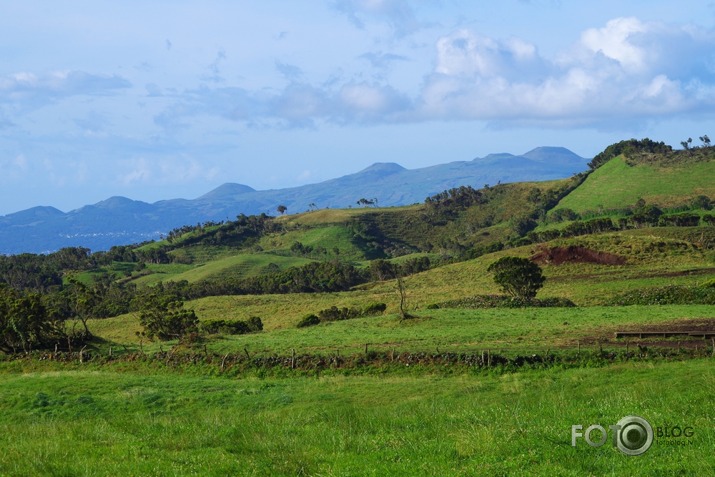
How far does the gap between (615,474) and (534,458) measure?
4.35ft

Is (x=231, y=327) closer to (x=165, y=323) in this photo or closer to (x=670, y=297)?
(x=165, y=323)

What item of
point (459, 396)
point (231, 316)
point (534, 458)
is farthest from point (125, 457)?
point (231, 316)

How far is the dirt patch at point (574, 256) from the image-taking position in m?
91.6

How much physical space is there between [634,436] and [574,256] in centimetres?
8559

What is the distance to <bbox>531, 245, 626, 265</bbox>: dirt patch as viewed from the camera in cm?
9156

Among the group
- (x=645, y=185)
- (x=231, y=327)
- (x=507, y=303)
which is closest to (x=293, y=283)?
(x=231, y=327)

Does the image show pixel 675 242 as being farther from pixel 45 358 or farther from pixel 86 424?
pixel 86 424

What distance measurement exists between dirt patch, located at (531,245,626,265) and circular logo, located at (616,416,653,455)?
272 feet

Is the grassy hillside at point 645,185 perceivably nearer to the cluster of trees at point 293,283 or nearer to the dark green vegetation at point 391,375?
the dark green vegetation at point 391,375

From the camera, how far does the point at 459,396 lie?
2397 centimetres

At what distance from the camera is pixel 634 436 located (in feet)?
39.9

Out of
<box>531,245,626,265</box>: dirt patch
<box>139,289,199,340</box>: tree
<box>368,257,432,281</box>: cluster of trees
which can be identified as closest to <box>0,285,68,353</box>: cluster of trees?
<box>139,289,199,340</box>: tree

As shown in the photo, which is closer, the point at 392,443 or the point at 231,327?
the point at 392,443

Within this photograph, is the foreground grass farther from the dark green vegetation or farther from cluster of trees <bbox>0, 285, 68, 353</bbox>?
cluster of trees <bbox>0, 285, 68, 353</bbox>
